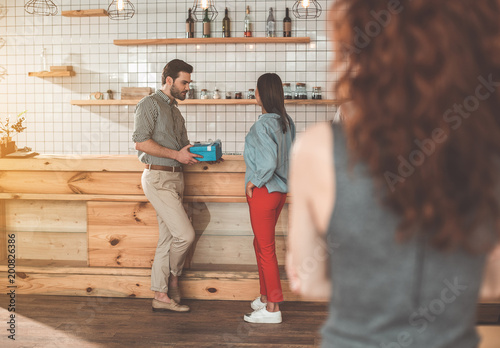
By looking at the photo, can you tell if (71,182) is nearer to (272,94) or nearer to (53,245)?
(53,245)

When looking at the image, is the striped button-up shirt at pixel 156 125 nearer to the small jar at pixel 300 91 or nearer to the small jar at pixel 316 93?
the small jar at pixel 300 91

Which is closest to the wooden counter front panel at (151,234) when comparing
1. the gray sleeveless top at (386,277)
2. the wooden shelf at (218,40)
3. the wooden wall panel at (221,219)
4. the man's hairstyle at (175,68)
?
the wooden wall panel at (221,219)

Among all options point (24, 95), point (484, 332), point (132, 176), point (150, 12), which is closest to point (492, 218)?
point (484, 332)

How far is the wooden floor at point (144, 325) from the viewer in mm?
2643

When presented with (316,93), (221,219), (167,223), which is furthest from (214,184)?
(316,93)

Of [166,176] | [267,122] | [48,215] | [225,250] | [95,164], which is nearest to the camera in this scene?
[267,122]

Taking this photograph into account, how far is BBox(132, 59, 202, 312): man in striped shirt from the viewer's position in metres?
3.00

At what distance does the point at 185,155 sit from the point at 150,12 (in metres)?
2.46

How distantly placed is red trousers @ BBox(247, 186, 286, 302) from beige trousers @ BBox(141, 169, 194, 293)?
430 mm

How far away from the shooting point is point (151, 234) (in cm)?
328

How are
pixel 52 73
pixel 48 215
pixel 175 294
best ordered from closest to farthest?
pixel 175 294
pixel 48 215
pixel 52 73

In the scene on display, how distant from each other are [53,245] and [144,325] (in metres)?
1.07

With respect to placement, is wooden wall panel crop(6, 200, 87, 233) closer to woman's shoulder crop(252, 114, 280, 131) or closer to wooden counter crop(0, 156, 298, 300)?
wooden counter crop(0, 156, 298, 300)

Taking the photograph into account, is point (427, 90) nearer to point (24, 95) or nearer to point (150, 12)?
point (150, 12)
